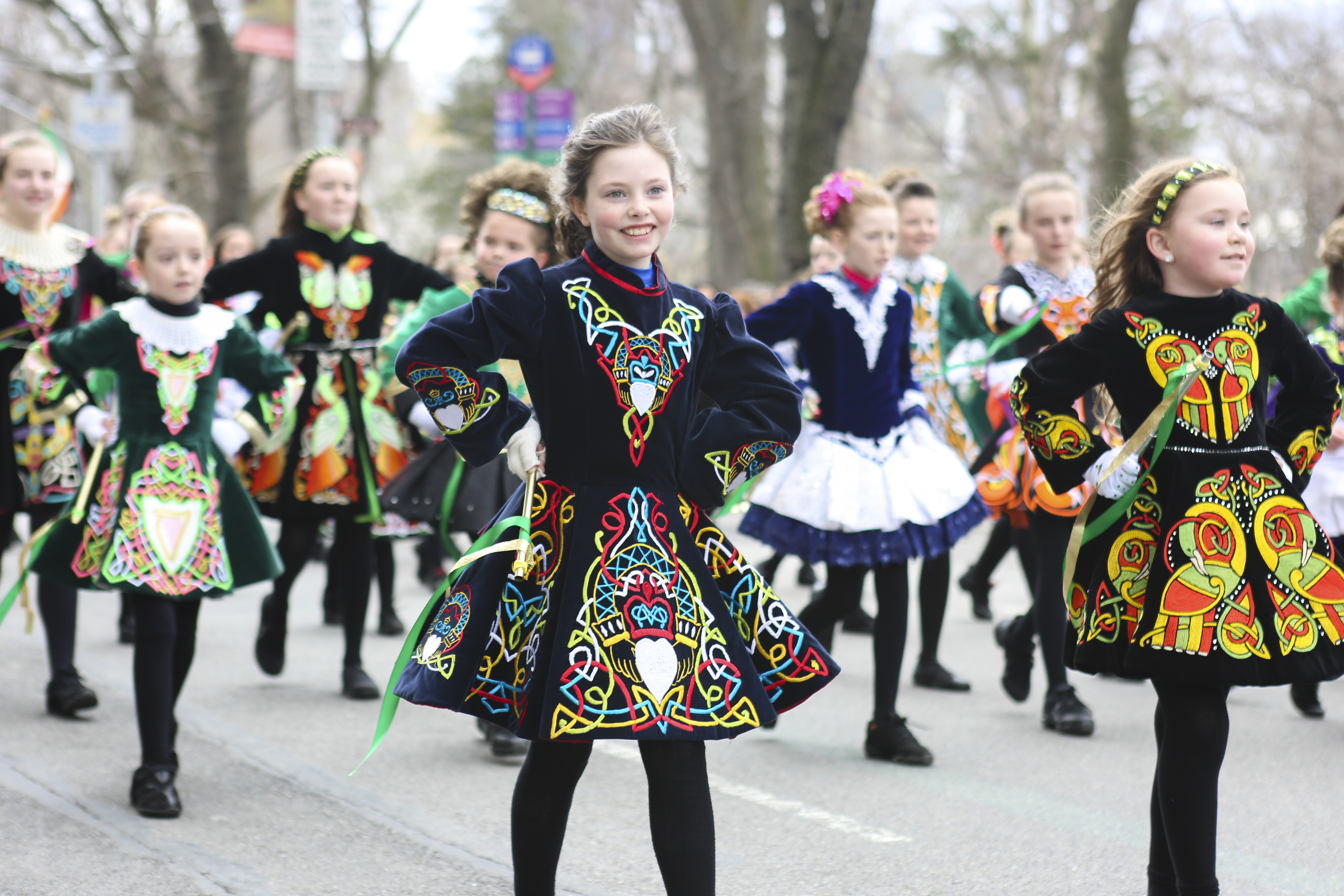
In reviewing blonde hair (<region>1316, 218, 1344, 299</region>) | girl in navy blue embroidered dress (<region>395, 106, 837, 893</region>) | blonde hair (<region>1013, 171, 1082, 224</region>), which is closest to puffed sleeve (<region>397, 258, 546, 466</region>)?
girl in navy blue embroidered dress (<region>395, 106, 837, 893</region>)

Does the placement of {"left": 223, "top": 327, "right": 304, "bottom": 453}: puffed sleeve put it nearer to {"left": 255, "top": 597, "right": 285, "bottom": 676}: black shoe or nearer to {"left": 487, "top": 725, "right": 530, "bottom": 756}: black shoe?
{"left": 255, "top": 597, "right": 285, "bottom": 676}: black shoe

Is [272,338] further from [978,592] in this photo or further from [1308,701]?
Result: [1308,701]

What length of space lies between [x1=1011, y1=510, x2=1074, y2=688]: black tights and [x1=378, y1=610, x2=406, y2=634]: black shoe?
10.7 ft

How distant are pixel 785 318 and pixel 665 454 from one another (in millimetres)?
2202

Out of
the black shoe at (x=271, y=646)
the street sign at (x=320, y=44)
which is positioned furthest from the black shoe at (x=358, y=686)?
the street sign at (x=320, y=44)

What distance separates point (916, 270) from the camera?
7.12 metres

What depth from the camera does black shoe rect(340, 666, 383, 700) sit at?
5977 millimetres

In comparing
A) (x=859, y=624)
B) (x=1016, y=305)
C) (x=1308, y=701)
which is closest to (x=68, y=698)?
(x=859, y=624)

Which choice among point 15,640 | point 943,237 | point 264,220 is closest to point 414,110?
point 264,220

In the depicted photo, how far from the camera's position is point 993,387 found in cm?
616

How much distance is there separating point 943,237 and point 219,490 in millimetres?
29240

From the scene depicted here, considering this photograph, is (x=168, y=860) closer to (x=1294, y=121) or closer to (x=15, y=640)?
(x=15, y=640)

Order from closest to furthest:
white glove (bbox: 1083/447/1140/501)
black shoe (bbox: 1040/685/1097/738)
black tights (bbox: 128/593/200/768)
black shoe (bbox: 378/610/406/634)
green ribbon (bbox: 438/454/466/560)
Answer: white glove (bbox: 1083/447/1140/501) → green ribbon (bbox: 438/454/466/560) → black tights (bbox: 128/593/200/768) → black shoe (bbox: 1040/685/1097/738) → black shoe (bbox: 378/610/406/634)

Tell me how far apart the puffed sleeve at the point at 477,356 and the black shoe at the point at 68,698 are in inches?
127
